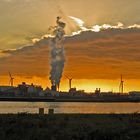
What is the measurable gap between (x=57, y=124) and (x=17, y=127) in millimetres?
3743

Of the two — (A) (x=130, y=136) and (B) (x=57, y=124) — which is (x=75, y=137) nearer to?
(A) (x=130, y=136)

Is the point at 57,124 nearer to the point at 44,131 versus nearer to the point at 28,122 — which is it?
the point at 28,122

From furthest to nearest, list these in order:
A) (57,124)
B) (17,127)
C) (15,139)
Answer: (57,124) → (17,127) → (15,139)

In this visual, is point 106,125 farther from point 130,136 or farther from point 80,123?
point 130,136

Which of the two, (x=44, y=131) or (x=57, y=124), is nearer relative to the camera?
(x=44, y=131)

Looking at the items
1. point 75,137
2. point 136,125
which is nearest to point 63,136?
point 75,137

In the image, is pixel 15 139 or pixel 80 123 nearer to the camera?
pixel 15 139

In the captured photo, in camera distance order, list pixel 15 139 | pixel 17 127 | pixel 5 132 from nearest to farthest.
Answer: pixel 15 139 → pixel 5 132 → pixel 17 127

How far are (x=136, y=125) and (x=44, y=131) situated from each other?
27.1ft

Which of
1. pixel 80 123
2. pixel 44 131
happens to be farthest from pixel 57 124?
pixel 44 131

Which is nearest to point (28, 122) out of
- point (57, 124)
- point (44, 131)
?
point (57, 124)

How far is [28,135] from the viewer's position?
3300 cm

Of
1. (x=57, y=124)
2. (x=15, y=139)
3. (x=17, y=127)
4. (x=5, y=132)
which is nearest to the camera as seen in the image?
(x=15, y=139)

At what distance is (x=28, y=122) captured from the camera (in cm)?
3950
